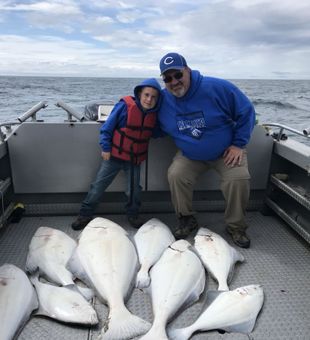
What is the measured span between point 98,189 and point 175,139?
3.02 feet

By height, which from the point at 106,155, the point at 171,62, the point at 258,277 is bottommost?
the point at 258,277

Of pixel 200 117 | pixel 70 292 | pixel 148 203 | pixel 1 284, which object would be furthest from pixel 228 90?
pixel 1 284

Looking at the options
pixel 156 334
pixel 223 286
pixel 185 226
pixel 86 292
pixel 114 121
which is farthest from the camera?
pixel 185 226

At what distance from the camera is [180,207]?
3.43m

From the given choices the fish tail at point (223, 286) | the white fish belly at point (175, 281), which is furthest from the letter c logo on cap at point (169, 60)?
the fish tail at point (223, 286)

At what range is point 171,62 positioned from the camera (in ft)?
10.0

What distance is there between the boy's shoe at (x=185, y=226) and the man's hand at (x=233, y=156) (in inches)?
27.1

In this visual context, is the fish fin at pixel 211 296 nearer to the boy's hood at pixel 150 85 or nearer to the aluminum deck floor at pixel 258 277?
the aluminum deck floor at pixel 258 277

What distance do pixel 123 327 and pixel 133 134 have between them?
5.96 ft

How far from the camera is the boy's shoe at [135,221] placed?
3.59 meters

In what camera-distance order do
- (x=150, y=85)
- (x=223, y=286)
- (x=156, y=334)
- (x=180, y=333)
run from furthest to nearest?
(x=150, y=85) < (x=223, y=286) < (x=180, y=333) < (x=156, y=334)

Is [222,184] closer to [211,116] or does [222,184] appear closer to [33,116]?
[211,116]

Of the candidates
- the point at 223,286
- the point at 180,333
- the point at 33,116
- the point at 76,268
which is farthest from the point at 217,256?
the point at 33,116

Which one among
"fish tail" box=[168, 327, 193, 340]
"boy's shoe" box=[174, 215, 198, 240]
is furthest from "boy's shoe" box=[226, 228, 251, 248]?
"fish tail" box=[168, 327, 193, 340]
